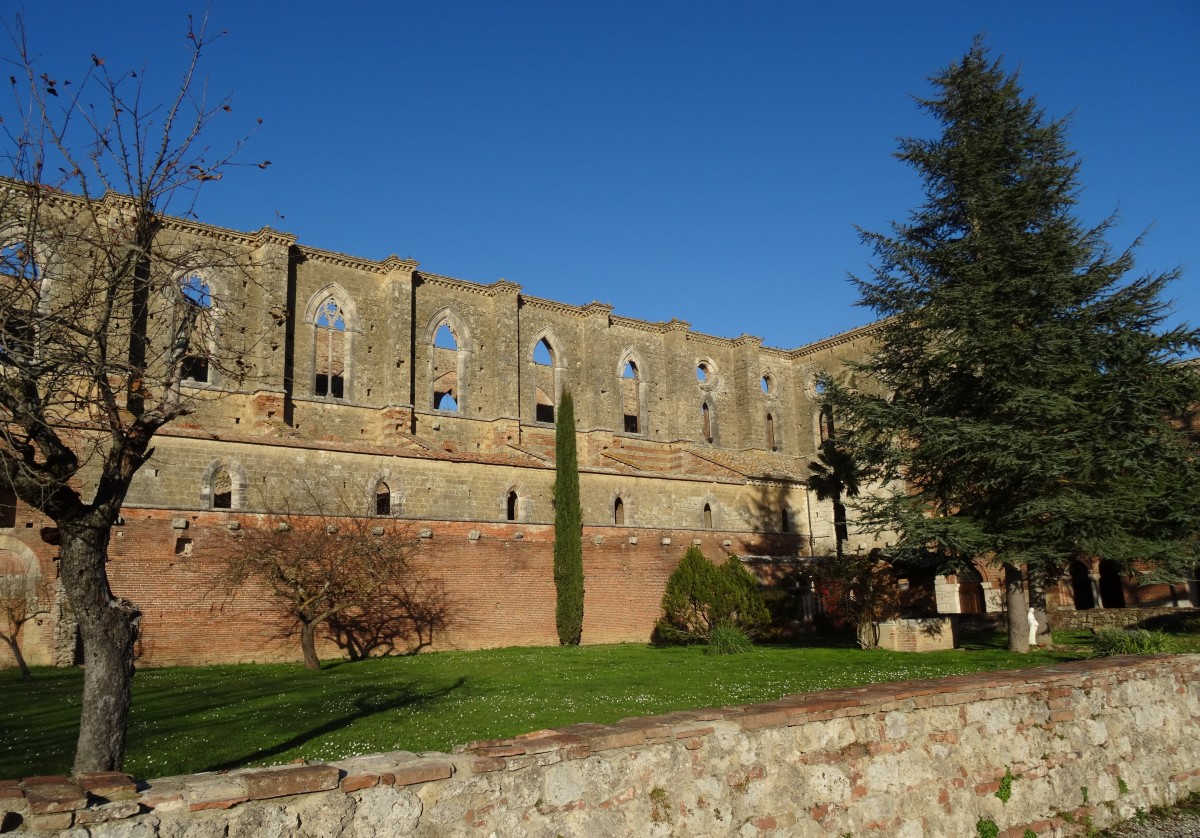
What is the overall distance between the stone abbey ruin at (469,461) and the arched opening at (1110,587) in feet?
0.40

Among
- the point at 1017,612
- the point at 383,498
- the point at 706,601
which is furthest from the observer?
the point at 383,498

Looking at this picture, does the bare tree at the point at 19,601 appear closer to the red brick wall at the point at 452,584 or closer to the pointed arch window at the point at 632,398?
the red brick wall at the point at 452,584

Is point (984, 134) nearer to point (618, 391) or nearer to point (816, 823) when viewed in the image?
point (816, 823)

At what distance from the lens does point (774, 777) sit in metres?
5.46

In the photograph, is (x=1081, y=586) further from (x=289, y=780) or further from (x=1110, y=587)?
(x=289, y=780)

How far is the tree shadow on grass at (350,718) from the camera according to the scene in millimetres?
7812

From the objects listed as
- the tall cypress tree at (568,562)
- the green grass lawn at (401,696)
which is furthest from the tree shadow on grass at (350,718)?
the tall cypress tree at (568,562)

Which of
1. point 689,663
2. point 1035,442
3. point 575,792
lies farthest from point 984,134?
point 575,792

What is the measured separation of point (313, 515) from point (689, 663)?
8456 millimetres

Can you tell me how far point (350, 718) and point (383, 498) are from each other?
1418 centimetres


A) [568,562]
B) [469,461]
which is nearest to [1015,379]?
[568,562]

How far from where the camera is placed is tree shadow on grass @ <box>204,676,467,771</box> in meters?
7.81

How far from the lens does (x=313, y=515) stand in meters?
18.6

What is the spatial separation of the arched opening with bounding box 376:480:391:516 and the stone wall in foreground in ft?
59.6
